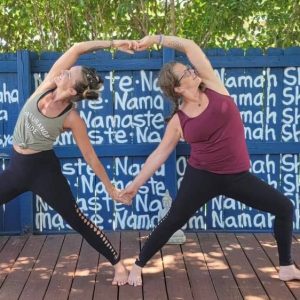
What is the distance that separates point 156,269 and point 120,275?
0.41 metres

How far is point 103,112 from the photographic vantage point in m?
5.36

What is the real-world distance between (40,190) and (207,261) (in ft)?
5.23

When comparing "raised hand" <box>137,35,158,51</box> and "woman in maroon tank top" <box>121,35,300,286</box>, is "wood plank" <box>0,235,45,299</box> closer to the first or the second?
"woman in maroon tank top" <box>121,35,300,286</box>

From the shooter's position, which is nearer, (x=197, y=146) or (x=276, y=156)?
(x=197, y=146)

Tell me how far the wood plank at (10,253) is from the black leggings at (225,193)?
1.25 m

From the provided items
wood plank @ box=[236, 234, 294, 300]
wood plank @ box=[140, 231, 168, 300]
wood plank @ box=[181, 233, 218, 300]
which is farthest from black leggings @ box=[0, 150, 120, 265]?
wood plank @ box=[236, 234, 294, 300]

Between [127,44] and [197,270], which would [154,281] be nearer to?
[197,270]

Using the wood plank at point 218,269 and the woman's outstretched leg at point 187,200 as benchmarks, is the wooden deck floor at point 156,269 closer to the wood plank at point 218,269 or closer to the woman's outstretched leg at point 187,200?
the wood plank at point 218,269

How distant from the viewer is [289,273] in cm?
422

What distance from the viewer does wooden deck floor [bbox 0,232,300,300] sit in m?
4.04

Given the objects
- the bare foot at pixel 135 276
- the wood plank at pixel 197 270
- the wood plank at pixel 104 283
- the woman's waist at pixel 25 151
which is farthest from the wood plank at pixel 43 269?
the wood plank at pixel 197 270

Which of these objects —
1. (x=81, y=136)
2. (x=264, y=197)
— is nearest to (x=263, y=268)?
(x=264, y=197)

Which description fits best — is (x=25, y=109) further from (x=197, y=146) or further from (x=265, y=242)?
(x=265, y=242)

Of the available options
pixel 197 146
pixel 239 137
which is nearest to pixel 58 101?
pixel 197 146
